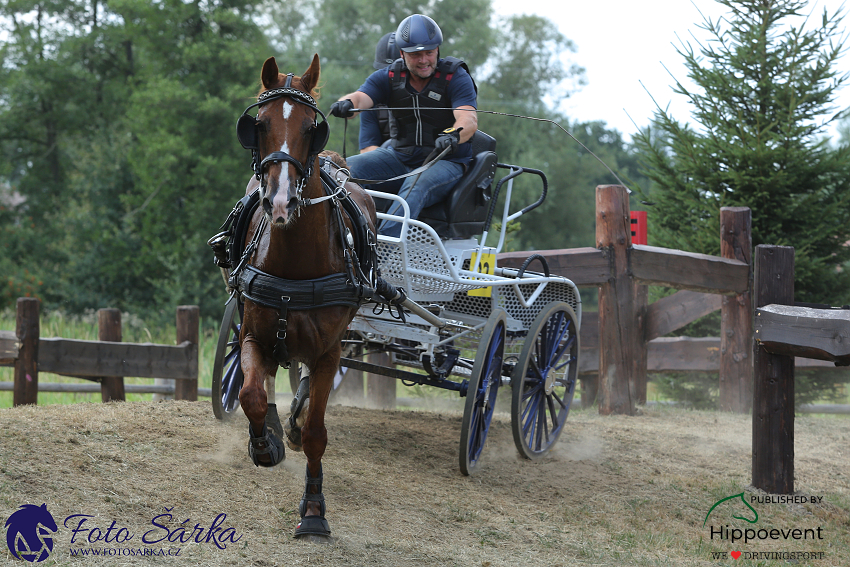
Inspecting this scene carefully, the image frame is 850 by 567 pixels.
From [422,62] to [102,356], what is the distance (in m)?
3.65

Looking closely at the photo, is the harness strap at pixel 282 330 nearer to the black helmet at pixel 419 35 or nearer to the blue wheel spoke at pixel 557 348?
the black helmet at pixel 419 35

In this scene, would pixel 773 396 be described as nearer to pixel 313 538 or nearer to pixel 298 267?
pixel 313 538

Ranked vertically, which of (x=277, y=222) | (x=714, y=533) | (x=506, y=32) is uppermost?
(x=506, y=32)

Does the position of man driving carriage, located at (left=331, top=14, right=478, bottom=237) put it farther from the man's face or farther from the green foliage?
the green foliage

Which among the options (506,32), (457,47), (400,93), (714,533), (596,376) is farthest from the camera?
(506,32)

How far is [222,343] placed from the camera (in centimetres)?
499

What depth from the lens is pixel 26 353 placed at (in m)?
6.26

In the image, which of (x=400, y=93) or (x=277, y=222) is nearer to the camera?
(x=277, y=222)

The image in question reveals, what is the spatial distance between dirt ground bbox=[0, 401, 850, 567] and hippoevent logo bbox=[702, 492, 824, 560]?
0.14 ft

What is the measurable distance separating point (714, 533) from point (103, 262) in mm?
16151

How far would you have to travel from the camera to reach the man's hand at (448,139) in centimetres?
489

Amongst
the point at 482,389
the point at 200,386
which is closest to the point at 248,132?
the point at 482,389

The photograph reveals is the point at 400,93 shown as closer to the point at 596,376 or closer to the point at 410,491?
the point at 410,491

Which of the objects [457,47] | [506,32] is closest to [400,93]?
[457,47]
